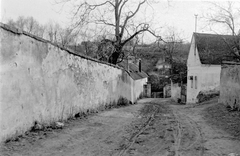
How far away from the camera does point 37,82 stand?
18.5ft

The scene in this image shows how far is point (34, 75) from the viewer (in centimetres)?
548

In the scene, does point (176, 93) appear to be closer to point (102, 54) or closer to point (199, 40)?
point (199, 40)

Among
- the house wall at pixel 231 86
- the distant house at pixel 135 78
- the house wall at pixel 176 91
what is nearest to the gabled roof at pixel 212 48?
the house wall at pixel 176 91

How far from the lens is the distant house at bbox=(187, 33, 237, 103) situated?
2172 cm

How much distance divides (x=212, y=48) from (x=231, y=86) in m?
12.5

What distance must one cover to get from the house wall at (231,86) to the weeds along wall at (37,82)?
6054 mm

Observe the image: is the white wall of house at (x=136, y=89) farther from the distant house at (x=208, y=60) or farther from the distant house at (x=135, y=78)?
the distant house at (x=208, y=60)

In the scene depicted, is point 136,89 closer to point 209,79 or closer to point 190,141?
point 209,79

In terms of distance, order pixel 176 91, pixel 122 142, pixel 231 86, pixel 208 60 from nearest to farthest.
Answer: pixel 122 142
pixel 231 86
pixel 208 60
pixel 176 91

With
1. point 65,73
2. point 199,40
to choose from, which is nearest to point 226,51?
point 199,40

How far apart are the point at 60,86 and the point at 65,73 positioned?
55cm

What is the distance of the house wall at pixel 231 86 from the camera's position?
394 inches

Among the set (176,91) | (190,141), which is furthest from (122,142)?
(176,91)

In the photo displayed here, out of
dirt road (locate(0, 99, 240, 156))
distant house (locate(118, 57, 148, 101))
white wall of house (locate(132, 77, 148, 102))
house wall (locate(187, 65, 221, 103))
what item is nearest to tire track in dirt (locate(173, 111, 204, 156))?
A: dirt road (locate(0, 99, 240, 156))
